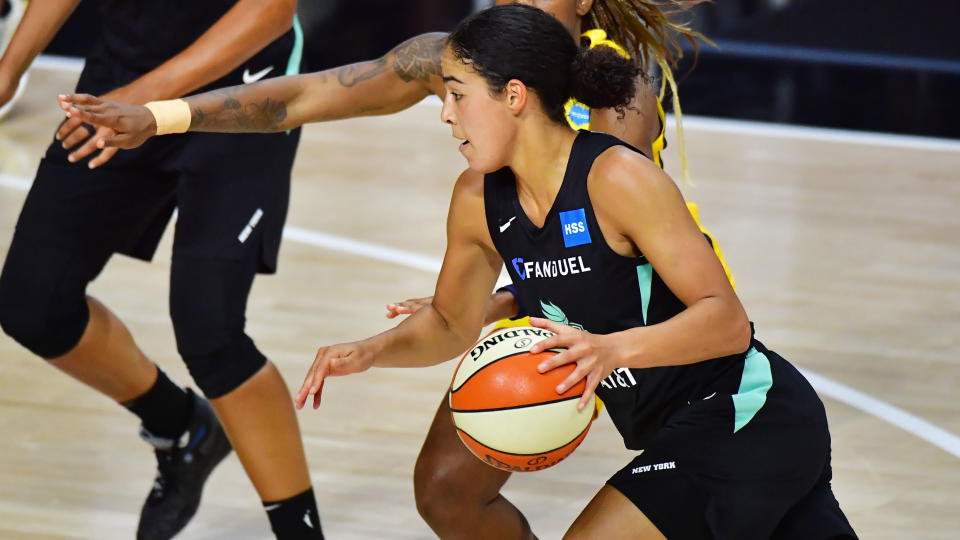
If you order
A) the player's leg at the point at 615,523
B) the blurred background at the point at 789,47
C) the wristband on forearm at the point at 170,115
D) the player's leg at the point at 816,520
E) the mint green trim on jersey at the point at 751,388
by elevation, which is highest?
the wristband on forearm at the point at 170,115

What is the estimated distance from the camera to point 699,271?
2.55 m

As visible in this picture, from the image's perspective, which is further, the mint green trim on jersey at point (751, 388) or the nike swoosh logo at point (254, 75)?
the nike swoosh logo at point (254, 75)

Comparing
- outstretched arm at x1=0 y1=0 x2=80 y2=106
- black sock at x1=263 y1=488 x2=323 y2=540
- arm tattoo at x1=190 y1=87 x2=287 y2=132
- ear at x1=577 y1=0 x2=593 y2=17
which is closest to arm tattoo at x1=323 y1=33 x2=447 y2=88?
arm tattoo at x1=190 y1=87 x2=287 y2=132

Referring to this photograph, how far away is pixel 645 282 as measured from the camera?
107 inches

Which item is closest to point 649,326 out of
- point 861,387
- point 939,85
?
point 861,387

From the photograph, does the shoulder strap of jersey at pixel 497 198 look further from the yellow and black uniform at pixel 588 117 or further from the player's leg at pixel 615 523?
the player's leg at pixel 615 523

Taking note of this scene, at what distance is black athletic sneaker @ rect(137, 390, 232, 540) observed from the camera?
12.3ft

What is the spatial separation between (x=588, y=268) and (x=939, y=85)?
27.1 ft

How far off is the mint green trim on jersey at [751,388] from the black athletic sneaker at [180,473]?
1652 mm

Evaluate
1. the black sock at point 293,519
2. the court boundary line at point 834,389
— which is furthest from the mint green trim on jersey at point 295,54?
the court boundary line at point 834,389

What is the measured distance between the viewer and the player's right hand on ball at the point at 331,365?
273 centimetres

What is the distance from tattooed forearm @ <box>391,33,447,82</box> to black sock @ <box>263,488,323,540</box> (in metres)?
1.06

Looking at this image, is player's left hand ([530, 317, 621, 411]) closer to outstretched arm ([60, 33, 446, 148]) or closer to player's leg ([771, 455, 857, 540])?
player's leg ([771, 455, 857, 540])

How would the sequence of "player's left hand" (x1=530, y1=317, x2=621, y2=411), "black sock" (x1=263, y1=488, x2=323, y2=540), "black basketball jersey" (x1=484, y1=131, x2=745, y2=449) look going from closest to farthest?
"player's left hand" (x1=530, y1=317, x2=621, y2=411) < "black basketball jersey" (x1=484, y1=131, x2=745, y2=449) < "black sock" (x1=263, y1=488, x2=323, y2=540)
